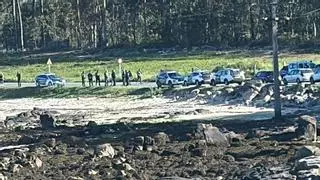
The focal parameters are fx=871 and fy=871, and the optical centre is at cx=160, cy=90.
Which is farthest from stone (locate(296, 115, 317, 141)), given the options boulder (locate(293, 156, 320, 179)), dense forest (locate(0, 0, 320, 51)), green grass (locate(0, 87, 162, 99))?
dense forest (locate(0, 0, 320, 51))

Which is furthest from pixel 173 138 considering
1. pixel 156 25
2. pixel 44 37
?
pixel 44 37

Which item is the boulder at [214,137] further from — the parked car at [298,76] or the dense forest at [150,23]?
the dense forest at [150,23]

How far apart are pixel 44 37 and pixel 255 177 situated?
109m

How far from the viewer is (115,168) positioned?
3034cm

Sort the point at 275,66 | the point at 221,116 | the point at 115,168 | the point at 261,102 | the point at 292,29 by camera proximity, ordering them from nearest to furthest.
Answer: the point at 115,168 < the point at 275,66 < the point at 221,116 < the point at 261,102 < the point at 292,29

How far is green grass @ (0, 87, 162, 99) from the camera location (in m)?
66.4

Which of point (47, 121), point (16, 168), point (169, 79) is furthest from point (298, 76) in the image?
point (16, 168)

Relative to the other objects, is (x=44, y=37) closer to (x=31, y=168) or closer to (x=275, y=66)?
(x=275, y=66)

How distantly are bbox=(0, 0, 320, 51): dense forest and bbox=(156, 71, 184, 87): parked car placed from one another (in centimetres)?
2002

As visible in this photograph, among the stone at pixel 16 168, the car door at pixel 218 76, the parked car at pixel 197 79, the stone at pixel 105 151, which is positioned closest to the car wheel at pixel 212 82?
the car door at pixel 218 76

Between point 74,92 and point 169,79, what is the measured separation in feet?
28.8

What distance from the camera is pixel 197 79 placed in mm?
67375

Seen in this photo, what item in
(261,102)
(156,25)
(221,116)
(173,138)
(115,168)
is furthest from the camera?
(156,25)

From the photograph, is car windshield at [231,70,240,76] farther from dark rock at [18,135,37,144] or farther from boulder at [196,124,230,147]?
boulder at [196,124,230,147]
